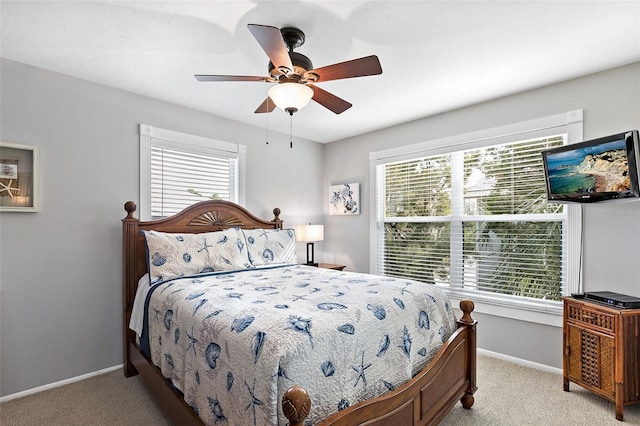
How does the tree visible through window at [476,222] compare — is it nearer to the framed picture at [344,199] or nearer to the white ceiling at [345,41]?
the framed picture at [344,199]

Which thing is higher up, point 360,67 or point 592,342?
point 360,67

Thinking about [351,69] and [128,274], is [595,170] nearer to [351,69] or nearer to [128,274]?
[351,69]

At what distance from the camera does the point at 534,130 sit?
3025 mm

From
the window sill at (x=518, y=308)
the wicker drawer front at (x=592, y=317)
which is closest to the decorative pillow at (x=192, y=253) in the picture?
the window sill at (x=518, y=308)

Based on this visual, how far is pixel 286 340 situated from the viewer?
1.31m

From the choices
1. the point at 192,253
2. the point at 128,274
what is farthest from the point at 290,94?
the point at 128,274

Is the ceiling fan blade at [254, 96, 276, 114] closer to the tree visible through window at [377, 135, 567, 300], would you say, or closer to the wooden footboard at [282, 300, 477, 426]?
the wooden footboard at [282, 300, 477, 426]

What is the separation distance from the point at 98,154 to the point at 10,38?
3.14 feet

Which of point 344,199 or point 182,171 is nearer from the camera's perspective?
point 182,171

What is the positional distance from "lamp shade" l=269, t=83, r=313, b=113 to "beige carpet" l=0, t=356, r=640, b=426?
2231 mm

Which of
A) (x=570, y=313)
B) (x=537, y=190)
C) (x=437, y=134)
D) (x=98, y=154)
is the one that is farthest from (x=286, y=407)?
(x=437, y=134)

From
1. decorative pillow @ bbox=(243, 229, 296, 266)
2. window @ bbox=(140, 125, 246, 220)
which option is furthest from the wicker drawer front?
window @ bbox=(140, 125, 246, 220)

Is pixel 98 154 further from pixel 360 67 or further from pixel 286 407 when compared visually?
pixel 286 407

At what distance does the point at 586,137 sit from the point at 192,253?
350cm
